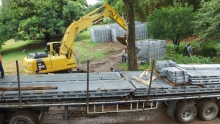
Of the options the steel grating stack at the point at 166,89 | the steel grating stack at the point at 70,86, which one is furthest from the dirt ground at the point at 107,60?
the steel grating stack at the point at 166,89

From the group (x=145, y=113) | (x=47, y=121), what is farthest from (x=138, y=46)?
(x=47, y=121)

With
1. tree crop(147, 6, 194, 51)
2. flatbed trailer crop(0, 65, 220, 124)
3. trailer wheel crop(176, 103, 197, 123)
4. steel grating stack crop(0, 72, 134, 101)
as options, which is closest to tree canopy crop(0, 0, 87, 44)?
tree crop(147, 6, 194, 51)

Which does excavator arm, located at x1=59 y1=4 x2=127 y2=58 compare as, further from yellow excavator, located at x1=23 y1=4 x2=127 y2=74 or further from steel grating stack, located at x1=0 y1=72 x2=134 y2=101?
steel grating stack, located at x1=0 y1=72 x2=134 y2=101

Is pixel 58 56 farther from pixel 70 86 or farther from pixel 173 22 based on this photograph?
pixel 173 22

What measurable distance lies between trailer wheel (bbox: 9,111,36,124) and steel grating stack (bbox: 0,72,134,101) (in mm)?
631

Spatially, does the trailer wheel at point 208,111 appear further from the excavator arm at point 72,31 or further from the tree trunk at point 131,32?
the excavator arm at point 72,31

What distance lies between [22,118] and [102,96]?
3.15 metres

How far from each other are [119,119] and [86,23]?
882 centimetres

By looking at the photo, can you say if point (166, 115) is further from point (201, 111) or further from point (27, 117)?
point (27, 117)

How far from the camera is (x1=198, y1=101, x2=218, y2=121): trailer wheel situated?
9.98 metres

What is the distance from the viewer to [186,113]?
9953 millimetres

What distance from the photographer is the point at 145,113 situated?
10.9 metres

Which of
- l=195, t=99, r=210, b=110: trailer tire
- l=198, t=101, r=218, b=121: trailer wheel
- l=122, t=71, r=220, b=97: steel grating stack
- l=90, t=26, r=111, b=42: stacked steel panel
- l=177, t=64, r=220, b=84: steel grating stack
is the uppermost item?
l=90, t=26, r=111, b=42: stacked steel panel

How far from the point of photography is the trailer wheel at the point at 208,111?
998 cm
